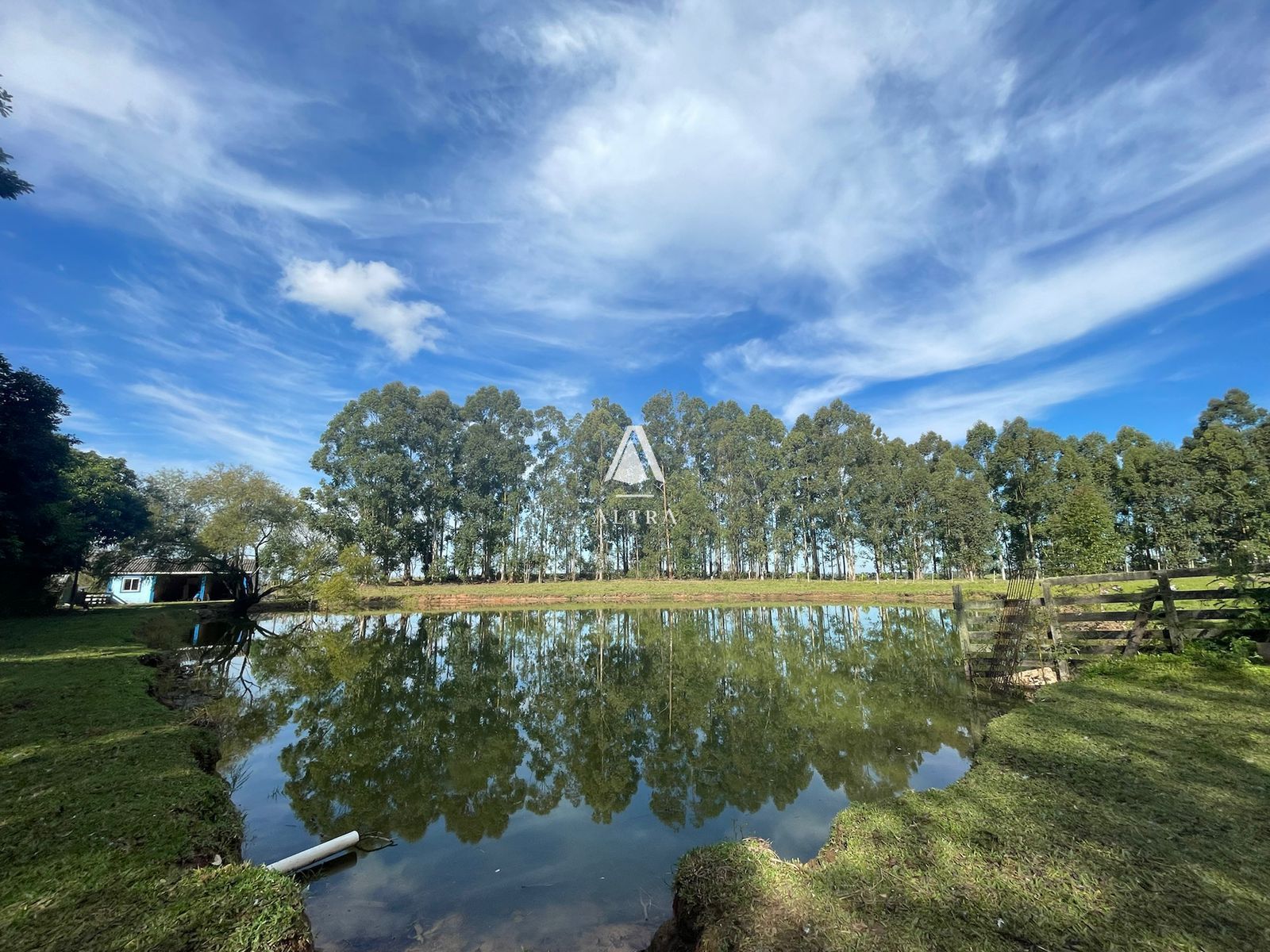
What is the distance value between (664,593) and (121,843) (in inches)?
1549

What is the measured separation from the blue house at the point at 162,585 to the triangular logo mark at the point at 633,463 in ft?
101

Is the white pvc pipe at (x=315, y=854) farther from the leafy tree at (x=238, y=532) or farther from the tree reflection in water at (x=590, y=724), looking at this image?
the leafy tree at (x=238, y=532)

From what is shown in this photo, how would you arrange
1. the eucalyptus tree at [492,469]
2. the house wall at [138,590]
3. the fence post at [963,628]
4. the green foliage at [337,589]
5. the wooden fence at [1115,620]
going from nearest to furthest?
the wooden fence at [1115,620] → the fence post at [963,628] → the green foliage at [337,589] → the house wall at [138,590] → the eucalyptus tree at [492,469]

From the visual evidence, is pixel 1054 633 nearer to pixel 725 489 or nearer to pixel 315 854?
pixel 315 854

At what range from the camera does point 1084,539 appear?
1280cm

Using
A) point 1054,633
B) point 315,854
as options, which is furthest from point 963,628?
point 315,854

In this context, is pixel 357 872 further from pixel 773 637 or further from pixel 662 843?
pixel 773 637

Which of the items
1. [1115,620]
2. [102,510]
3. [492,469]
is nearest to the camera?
[1115,620]

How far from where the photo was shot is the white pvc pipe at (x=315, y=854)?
4.74m

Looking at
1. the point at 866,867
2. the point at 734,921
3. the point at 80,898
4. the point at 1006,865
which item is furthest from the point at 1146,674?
the point at 80,898

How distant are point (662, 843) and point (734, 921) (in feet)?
8.58

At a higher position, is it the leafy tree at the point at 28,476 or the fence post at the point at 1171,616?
the leafy tree at the point at 28,476

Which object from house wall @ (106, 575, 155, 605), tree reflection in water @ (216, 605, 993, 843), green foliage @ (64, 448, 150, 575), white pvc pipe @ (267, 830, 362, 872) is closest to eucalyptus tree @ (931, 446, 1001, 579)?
tree reflection in water @ (216, 605, 993, 843)

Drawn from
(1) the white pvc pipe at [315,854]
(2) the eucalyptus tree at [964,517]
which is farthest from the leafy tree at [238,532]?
(2) the eucalyptus tree at [964,517]
